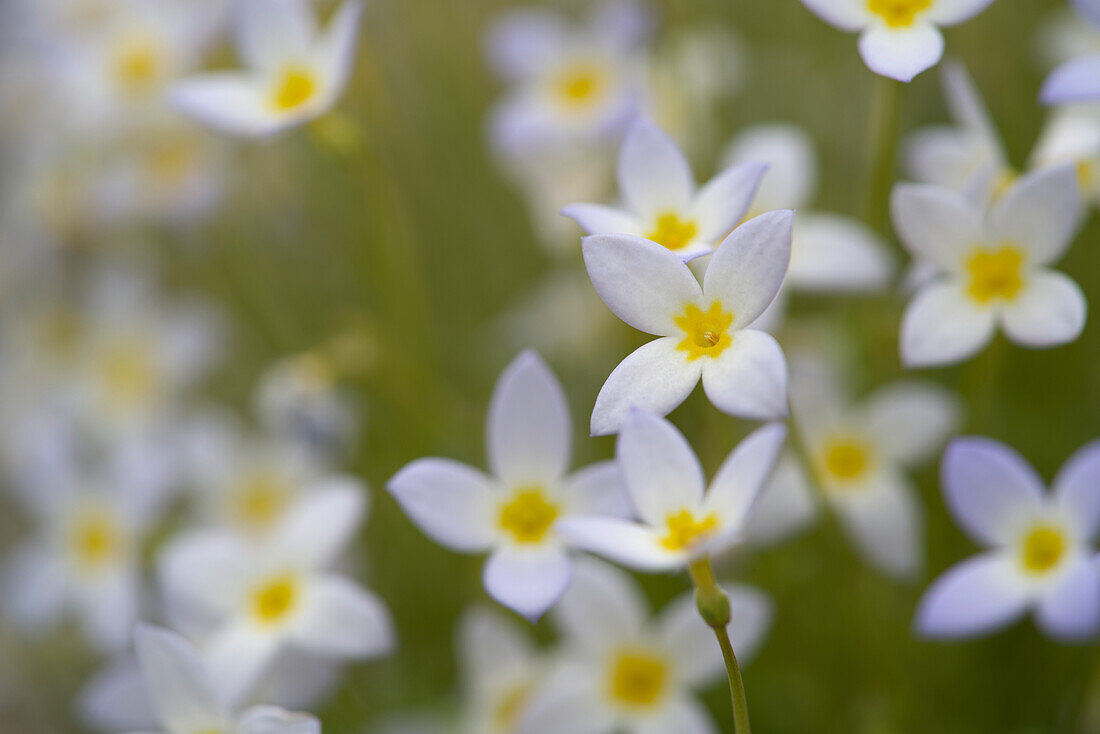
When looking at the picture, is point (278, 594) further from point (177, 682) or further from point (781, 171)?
point (781, 171)

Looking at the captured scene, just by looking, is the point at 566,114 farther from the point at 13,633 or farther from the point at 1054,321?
the point at 13,633

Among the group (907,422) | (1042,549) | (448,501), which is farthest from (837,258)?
(448,501)

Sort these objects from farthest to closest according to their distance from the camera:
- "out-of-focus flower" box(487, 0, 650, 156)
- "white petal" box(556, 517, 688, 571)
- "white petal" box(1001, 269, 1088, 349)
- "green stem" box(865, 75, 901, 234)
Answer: "out-of-focus flower" box(487, 0, 650, 156) → "green stem" box(865, 75, 901, 234) → "white petal" box(1001, 269, 1088, 349) → "white petal" box(556, 517, 688, 571)

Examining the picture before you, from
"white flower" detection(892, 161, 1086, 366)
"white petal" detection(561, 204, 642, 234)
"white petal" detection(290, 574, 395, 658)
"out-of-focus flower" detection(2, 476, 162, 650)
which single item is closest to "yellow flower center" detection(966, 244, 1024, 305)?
"white flower" detection(892, 161, 1086, 366)

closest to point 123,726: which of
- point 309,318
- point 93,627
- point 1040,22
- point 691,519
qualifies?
point 93,627

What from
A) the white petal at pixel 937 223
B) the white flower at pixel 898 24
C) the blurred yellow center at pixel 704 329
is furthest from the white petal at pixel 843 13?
the blurred yellow center at pixel 704 329

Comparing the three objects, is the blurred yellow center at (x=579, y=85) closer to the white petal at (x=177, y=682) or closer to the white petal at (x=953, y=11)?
the white petal at (x=953, y=11)

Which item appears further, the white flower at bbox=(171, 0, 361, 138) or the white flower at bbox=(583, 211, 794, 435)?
the white flower at bbox=(171, 0, 361, 138)

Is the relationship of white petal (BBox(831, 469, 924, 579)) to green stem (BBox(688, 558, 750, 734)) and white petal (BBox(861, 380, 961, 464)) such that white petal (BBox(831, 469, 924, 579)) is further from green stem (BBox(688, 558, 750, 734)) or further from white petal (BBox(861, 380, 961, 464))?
green stem (BBox(688, 558, 750, 734))
